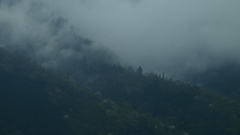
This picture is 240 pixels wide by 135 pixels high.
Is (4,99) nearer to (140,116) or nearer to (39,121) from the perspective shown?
(39,121)

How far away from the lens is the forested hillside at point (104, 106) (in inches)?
4628

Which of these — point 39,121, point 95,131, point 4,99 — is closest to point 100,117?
point 95,131

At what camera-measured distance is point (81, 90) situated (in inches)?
5433

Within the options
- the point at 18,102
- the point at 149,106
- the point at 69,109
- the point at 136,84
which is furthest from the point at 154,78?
the point at 18,102

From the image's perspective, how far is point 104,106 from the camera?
433 ft

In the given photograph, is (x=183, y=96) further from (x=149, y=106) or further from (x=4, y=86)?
(x=4, y=86)

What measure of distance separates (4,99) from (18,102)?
368 centimetres

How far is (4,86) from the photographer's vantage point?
127188 mm

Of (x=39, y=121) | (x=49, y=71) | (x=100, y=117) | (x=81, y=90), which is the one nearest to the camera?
(x=39, y=121)

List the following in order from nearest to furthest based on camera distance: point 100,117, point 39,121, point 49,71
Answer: point 39,121, point 100,117, point 49,71

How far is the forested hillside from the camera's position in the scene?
386 ft

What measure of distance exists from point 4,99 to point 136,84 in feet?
154

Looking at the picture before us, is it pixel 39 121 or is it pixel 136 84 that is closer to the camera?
pixel 39 121

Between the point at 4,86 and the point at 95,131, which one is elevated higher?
the point at 4,86
